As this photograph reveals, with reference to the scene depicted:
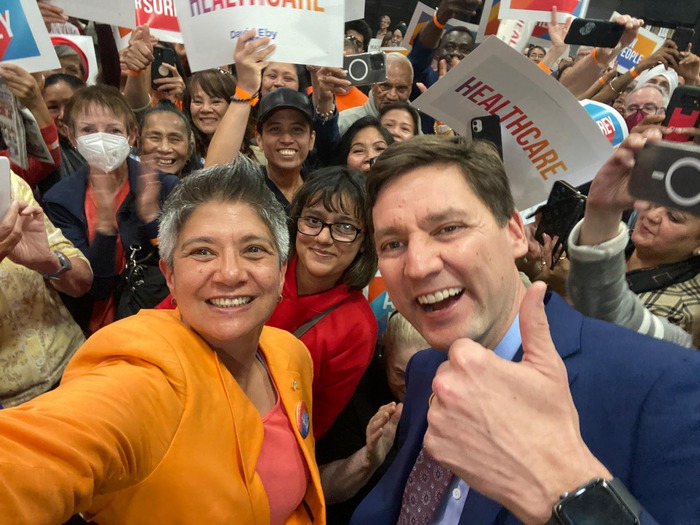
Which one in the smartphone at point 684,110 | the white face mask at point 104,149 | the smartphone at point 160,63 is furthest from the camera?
the smartphone at point 160,63

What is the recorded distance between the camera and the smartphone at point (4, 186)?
145cm

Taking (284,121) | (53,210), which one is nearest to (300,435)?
(53,210)

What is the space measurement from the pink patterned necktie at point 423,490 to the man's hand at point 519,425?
0.42m

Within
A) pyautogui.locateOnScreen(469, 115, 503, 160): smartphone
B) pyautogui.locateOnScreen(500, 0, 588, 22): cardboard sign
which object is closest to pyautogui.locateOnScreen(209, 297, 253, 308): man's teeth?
pyautogui.locateOnScreen(469, 115, 503, 160): smartphone

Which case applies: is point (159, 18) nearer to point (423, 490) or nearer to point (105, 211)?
point (105, 211)

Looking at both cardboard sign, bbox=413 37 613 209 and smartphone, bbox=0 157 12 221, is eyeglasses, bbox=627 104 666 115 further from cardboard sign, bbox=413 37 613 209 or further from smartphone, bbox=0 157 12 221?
smartphone, bbox=0 157 12 221

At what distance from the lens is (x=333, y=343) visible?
6.73 ft

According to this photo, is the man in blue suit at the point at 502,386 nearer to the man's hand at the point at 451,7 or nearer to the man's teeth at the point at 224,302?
the man's teeth at the point at 224,302

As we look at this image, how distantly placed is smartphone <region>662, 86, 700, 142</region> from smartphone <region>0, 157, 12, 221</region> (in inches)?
75.5

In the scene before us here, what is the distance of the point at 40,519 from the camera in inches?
32.3

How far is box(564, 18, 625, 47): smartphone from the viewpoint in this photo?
298 centimetres

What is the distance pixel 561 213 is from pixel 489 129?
52 cm

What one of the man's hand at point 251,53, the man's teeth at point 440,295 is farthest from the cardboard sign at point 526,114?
the man's teeth at point 440,295

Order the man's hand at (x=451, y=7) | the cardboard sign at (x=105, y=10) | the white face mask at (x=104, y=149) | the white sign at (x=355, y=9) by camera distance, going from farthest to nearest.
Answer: the man's hand at (x=451, y=7), the white sign at (x=355, y=9), the cardboard sign at (x=105, y=10), the white face mask at (x=104, y=149)
